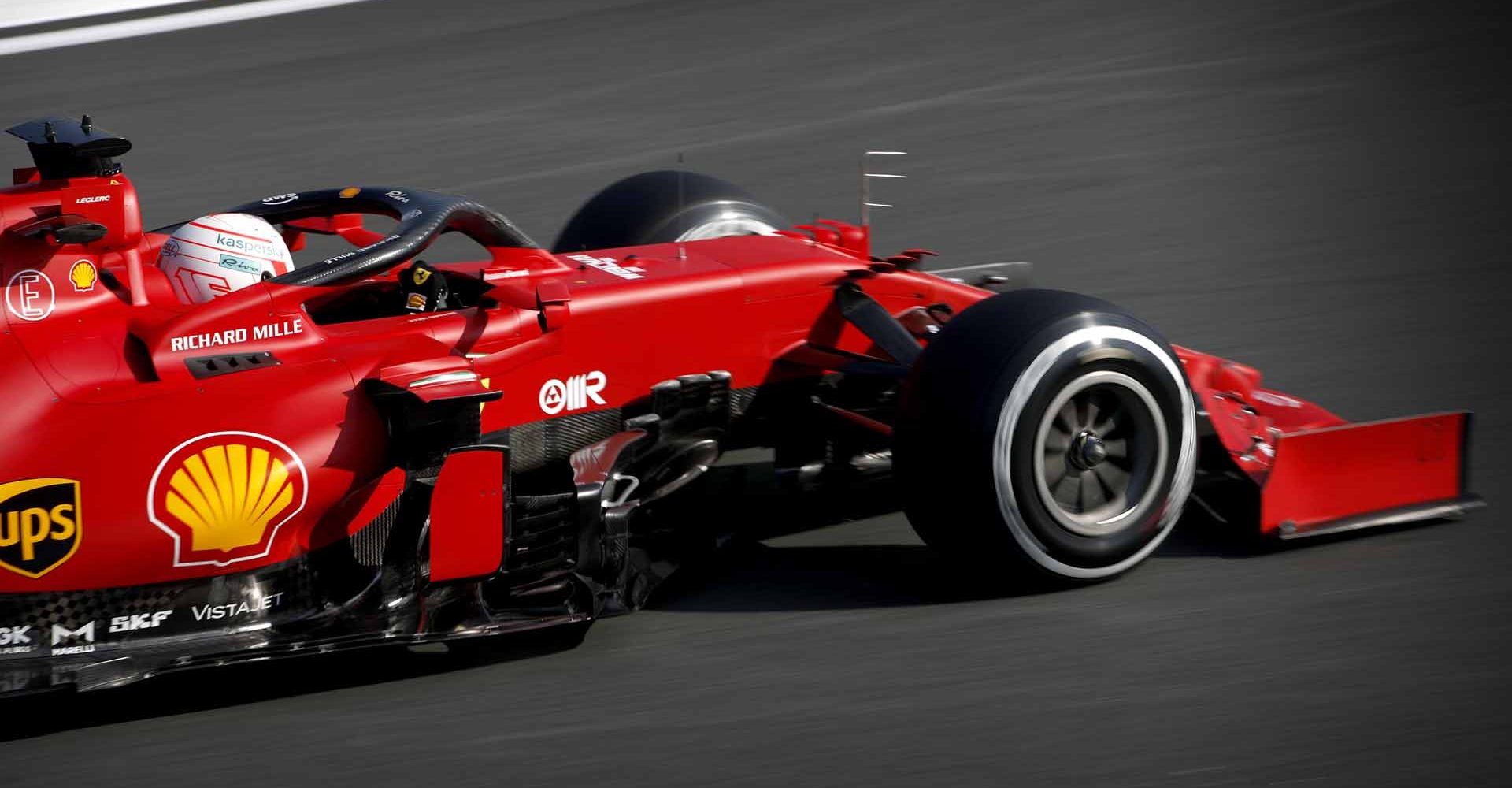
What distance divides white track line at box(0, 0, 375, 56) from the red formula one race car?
839 cm

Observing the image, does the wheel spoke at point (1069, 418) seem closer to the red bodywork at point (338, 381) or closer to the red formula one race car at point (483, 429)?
the red formula one race car at point (483, 429)

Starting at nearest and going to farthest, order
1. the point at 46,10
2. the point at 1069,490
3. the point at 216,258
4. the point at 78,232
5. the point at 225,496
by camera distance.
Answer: the point at 225,496 → the point at 78,232 → the point at 216,258 → the point at 1069,490 → the point at 46,10

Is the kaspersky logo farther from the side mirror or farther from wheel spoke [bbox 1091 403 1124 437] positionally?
wheel spoke [bbox 1091 403 1124 437]

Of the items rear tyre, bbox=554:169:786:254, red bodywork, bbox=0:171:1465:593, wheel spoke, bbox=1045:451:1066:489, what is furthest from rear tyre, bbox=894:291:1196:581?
rear tyre, bbox=554:169:786:254

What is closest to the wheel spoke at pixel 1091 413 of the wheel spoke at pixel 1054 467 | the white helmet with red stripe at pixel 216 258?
the wheel spoke at pixel 1054 467

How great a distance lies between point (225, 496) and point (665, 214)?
9.14 feet

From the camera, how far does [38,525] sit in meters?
4.56

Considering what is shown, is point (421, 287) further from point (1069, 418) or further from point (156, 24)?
point (156, 24)

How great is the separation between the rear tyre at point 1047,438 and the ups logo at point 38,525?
2.40 meters

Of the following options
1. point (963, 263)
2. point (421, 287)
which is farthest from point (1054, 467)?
point (963, 263)

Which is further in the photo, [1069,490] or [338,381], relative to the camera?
[1069,490]

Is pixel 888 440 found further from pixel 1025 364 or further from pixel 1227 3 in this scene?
pixel 1227 3

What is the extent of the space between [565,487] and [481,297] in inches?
26.9

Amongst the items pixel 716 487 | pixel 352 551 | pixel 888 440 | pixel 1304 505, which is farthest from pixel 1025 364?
pixel 352 551
